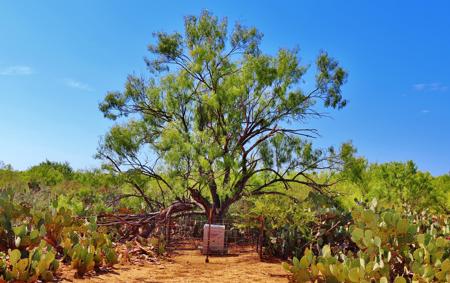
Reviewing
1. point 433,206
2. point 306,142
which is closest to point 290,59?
point 306,142

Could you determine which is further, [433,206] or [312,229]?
[433,206]

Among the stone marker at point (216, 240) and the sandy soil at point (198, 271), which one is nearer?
the sandy soil at point (198, 271)

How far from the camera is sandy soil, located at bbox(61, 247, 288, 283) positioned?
274 inches

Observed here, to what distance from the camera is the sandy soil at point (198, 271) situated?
695 cm

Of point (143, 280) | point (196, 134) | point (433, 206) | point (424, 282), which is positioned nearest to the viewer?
point (424, 282)

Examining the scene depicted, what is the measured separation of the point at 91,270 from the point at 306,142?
6.91 m

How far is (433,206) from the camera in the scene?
20.2m

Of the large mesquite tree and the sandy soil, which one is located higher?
the large mesquite tree

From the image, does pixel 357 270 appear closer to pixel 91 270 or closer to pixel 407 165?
pixel 91 270

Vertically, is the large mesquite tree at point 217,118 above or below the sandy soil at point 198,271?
above

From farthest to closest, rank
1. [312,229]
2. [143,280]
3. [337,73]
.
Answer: [337,73]
[312,229]
[143,280]

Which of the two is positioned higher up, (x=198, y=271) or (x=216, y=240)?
Answer: (x=216, y=240)

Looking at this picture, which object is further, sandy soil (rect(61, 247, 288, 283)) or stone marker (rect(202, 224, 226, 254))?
stone marker (rect(202, 224, 226, 254))

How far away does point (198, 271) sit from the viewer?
25.6 feet
